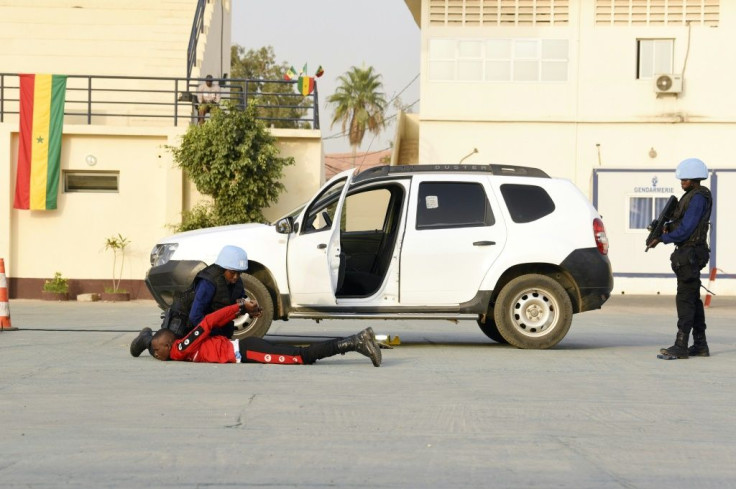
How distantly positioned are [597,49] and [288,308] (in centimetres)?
2154

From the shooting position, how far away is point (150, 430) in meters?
7.66

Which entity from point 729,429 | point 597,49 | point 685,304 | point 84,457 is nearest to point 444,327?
point 685,304

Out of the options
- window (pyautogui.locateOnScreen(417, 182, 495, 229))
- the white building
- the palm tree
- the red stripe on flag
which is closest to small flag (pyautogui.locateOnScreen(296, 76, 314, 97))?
the red stripe on flag

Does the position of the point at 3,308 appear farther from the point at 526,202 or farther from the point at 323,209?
the point at 526,202

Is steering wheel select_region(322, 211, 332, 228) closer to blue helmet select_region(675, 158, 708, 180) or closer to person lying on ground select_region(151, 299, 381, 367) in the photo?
person lying on ground select_region(151, 299, 381, 367)

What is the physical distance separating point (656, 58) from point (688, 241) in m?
21.3

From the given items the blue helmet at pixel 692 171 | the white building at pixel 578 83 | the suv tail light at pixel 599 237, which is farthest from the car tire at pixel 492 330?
the white building at pixel 578 83

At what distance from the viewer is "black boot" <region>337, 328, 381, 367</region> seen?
1108 centimetres

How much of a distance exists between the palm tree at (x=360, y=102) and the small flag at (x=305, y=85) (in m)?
44.0

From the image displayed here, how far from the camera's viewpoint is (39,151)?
25906mm

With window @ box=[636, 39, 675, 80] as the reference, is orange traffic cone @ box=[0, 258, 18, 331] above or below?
below

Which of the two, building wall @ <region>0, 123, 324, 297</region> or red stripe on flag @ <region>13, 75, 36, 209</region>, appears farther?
building wall @ <region>0, 123, 324, 297</region>

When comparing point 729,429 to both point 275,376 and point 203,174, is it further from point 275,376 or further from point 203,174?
point 203,174

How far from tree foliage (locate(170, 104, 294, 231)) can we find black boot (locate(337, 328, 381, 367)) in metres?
14.5
